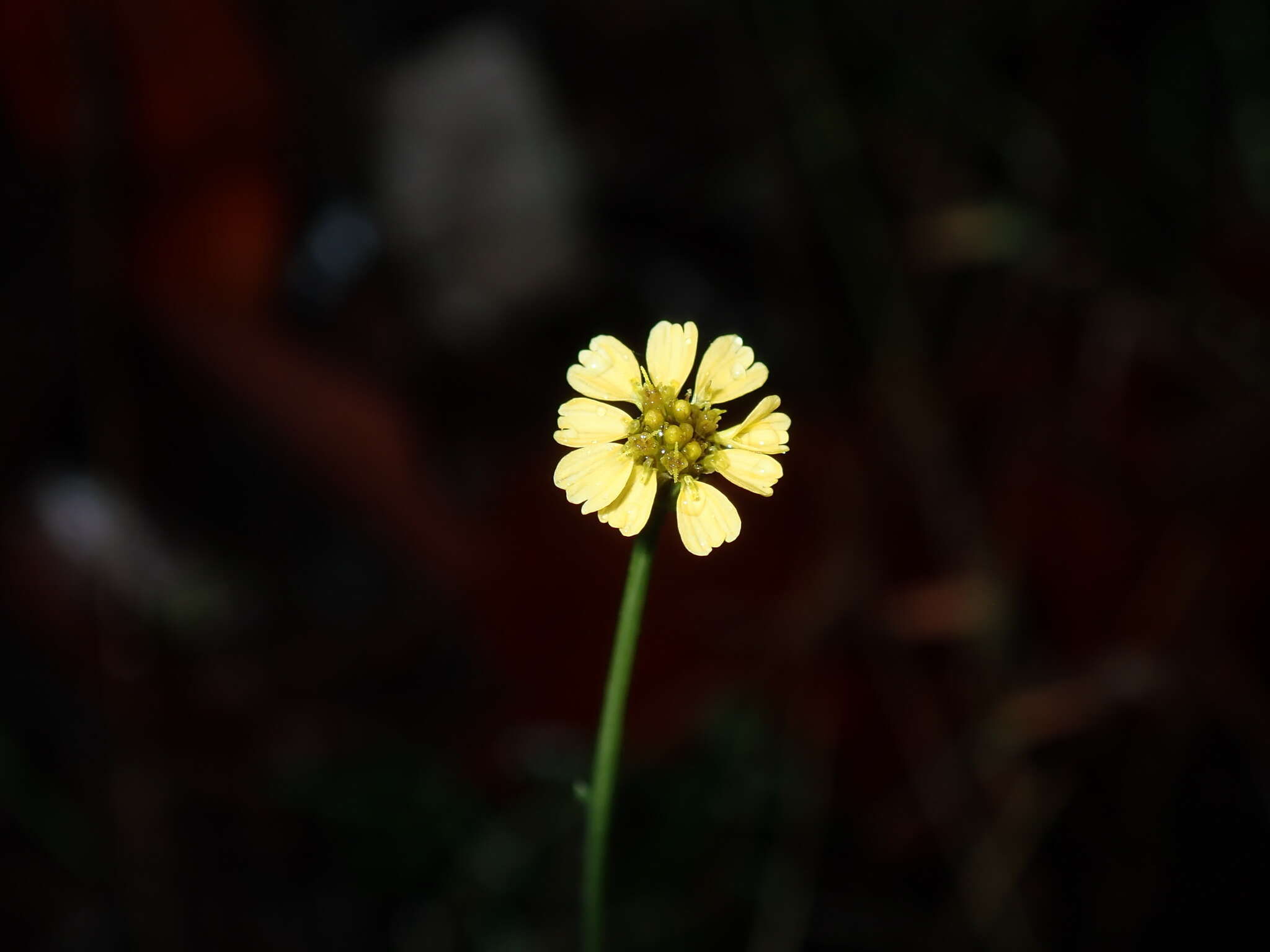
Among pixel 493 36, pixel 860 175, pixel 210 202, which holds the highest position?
pixel 493 36

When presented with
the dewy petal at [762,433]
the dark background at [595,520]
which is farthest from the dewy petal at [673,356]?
the dark background at [595,520]

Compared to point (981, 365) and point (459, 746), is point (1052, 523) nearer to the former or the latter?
point (981, 365)

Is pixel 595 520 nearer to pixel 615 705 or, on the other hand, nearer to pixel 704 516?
pixel 704 516

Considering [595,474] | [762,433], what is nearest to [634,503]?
[595,474]

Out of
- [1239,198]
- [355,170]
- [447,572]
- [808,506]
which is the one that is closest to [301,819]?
[447,572]

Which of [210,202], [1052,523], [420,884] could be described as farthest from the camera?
[210,202]

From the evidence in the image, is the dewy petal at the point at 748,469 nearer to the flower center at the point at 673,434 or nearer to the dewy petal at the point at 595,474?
the flower center at the point at 673,434

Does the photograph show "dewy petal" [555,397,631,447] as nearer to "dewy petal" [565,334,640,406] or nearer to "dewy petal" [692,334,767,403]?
"dewy petal" [565,334,640,406]
